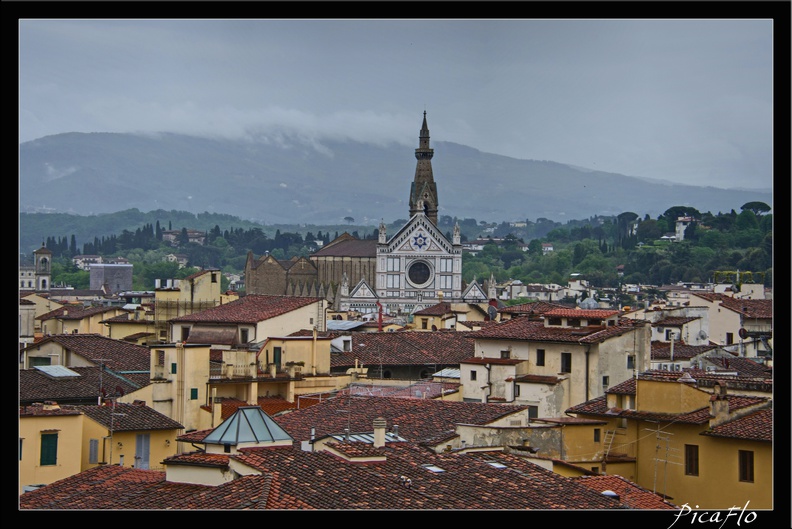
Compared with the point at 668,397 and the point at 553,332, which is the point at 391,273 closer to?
the point at 553,332

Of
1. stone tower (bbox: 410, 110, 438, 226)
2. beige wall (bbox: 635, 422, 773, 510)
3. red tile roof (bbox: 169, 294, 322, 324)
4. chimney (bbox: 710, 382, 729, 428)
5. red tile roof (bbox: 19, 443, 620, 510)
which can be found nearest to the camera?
red tile roof (bbox: 19, 443, 620, 510)

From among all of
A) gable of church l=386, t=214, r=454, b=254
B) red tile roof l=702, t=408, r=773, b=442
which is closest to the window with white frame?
gable of church l=386, t=214, r=454, b=254

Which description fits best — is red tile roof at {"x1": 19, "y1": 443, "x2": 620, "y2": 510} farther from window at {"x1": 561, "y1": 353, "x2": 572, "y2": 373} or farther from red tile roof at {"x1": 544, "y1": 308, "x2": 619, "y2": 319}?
red tile roof at {"x1": 544, "y1": 308, "x2": 619, "y2": 319}

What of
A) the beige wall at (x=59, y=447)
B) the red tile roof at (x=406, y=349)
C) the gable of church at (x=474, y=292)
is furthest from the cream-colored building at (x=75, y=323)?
the gable of church at (x=474, y=292)

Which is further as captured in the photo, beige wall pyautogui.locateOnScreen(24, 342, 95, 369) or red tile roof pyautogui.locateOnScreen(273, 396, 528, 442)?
beige wall pyautogui.locateOnScreen(24, 342, 95, 369)

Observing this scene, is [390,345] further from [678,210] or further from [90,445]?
[678,210]

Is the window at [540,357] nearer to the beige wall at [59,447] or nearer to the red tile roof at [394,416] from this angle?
the red tile roof at [394,416]
